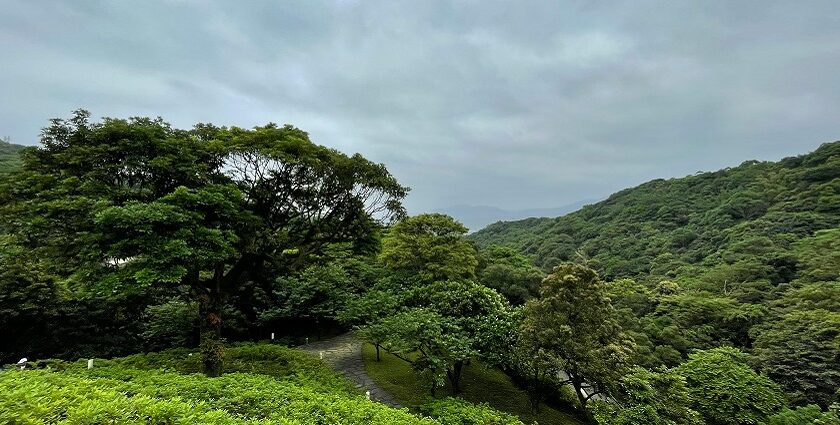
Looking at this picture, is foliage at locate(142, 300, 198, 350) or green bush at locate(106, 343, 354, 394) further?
foliage at locate(142, 300, 198, 350)

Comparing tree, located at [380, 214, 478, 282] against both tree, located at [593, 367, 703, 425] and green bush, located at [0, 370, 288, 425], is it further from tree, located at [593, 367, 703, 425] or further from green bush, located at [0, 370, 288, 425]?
green bush, located at [0, 370, 288, 425]

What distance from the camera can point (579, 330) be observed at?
10945mm

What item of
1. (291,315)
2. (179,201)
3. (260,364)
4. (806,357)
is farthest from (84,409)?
(806,357)

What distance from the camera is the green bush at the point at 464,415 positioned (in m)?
7.62

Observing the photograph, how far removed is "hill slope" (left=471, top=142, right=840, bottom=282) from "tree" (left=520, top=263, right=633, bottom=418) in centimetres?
2539

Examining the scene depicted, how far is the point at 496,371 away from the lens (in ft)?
54.6

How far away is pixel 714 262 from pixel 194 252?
44282 millimetres

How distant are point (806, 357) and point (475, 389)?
13.1 metres

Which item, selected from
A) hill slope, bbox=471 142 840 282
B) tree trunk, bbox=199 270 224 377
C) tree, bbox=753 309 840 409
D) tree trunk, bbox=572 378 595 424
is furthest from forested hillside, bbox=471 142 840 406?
tree trunk, bbox=199 270 224 377

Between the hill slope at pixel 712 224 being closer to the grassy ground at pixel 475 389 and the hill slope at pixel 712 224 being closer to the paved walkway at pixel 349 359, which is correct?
the grassy ground at pixel 475 389

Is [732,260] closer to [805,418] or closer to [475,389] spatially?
[805,418]

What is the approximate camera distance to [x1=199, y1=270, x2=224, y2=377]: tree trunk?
34.7 feet

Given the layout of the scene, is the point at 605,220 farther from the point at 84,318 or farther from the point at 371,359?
the point at 84,318

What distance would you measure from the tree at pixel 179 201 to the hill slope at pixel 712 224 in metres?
32.7
